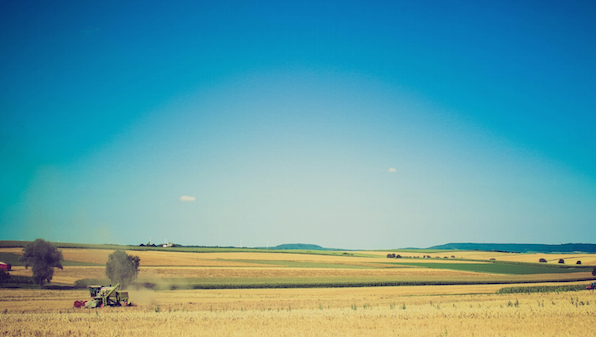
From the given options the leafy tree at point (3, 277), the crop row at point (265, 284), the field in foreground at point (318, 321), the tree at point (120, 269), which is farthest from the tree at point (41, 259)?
the field in foreground at point (318, 321)

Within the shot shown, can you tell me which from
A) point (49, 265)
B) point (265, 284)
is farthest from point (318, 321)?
point (49, 265)

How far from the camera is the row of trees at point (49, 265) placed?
158 ft

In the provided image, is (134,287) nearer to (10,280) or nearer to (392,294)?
(10,280)

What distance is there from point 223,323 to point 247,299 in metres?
16.5

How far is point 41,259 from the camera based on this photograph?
48.4m

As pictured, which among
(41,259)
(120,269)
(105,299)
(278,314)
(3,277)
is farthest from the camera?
(41,259)

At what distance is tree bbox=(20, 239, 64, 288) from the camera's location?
1893 inches

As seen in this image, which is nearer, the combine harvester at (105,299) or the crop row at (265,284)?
the combine harvester at (105,299)

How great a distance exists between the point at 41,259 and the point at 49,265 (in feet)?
3.88

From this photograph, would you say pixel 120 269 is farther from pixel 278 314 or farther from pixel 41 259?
pixel 278 314

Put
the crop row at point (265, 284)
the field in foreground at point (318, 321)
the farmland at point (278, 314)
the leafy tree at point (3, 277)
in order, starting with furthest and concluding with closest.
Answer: the crop row at point (265, 284), the leafy tree at point (3, 277), the farmland at point (278, 314), the field in foreground at point (318, 321)

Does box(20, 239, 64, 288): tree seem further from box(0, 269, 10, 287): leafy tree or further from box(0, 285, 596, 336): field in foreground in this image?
box(0, 285, 596, 336): field in foreground

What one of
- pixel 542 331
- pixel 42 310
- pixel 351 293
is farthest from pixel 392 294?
pixel 42 310

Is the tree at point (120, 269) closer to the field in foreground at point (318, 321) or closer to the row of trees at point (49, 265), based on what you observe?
the row of trees at point (49, 265)
